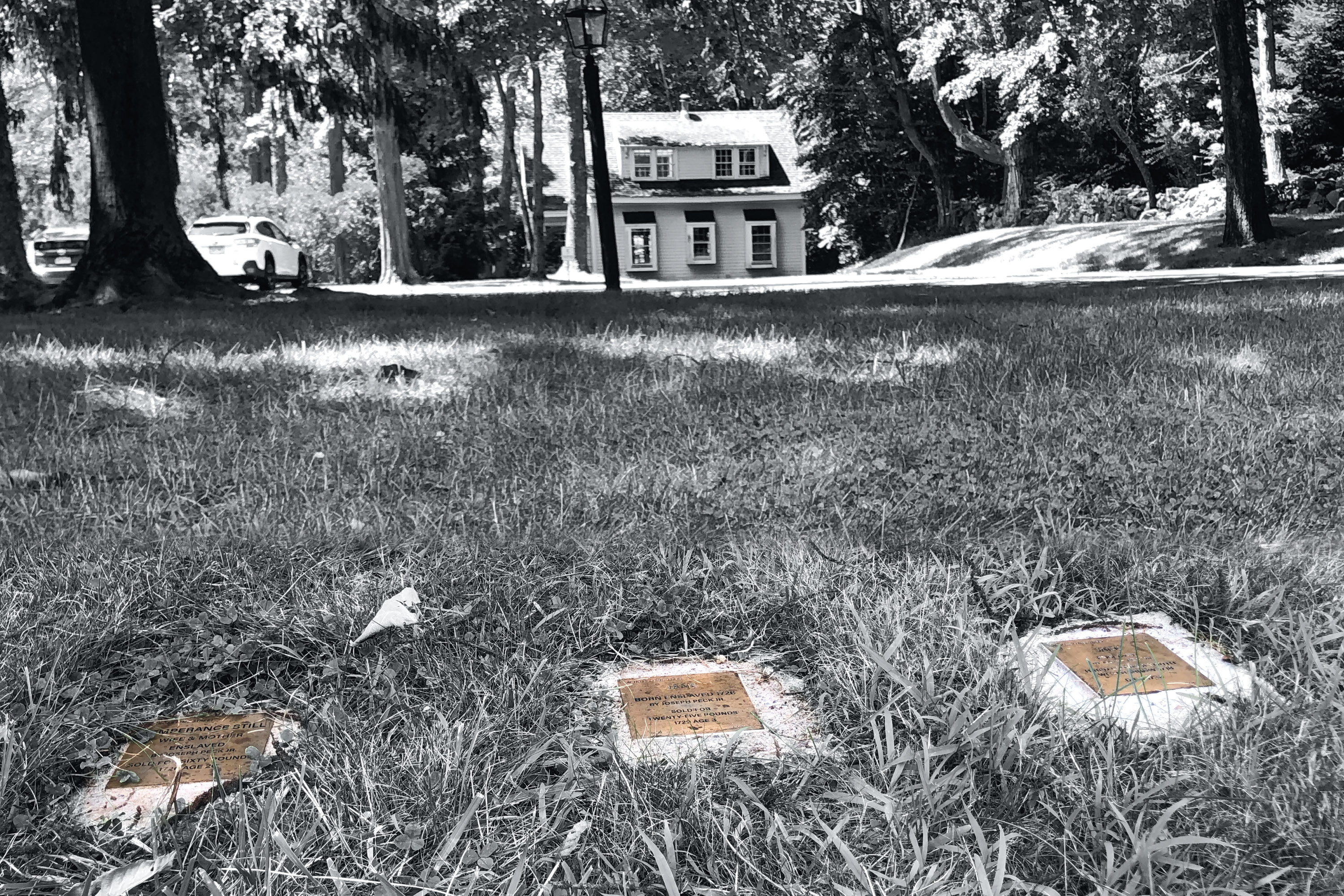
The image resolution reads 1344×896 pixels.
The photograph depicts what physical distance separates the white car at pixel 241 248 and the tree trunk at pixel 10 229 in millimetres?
5208

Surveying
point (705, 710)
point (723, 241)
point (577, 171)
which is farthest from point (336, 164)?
point (705, 710)

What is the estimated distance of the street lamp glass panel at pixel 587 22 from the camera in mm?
11164

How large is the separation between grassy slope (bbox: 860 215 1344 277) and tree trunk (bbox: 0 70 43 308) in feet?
47.9

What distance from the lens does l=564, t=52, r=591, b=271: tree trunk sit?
88.7ft

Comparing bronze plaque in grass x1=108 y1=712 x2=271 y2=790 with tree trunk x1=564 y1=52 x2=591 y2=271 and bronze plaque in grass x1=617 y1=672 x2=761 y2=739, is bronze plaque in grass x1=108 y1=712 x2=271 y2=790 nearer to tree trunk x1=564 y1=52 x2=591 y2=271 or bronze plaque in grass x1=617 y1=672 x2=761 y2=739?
bronze plaque in grass x1=617 y1=672 x2=761 y2=739

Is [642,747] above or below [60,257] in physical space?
below

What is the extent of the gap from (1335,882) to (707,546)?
1.31 metres

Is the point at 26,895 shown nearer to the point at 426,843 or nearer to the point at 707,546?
the point at 426,843

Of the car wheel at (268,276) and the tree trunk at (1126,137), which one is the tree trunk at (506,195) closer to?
the car wheel at (268,276)

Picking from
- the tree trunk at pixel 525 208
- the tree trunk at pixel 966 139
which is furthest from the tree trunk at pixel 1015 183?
the tree trunk at pixel 525 208

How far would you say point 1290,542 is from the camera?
2.24 metres

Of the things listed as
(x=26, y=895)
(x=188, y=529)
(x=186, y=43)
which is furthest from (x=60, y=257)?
(x=26, y=895)

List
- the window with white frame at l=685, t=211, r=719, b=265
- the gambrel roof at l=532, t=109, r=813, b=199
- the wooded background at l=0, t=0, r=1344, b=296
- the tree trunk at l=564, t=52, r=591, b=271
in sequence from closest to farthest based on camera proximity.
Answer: the wooded background at l=0, t=0, r=1344, b=296
the tree trunk at l=564, t=52, r=591, b=271
the gambrel roof at l=532, t=109, r=813, b=199
the window with white frame at l=685, t=211, r=719, b=265

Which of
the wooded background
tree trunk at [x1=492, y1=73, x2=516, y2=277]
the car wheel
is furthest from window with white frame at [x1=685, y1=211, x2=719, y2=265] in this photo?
the car wheel
